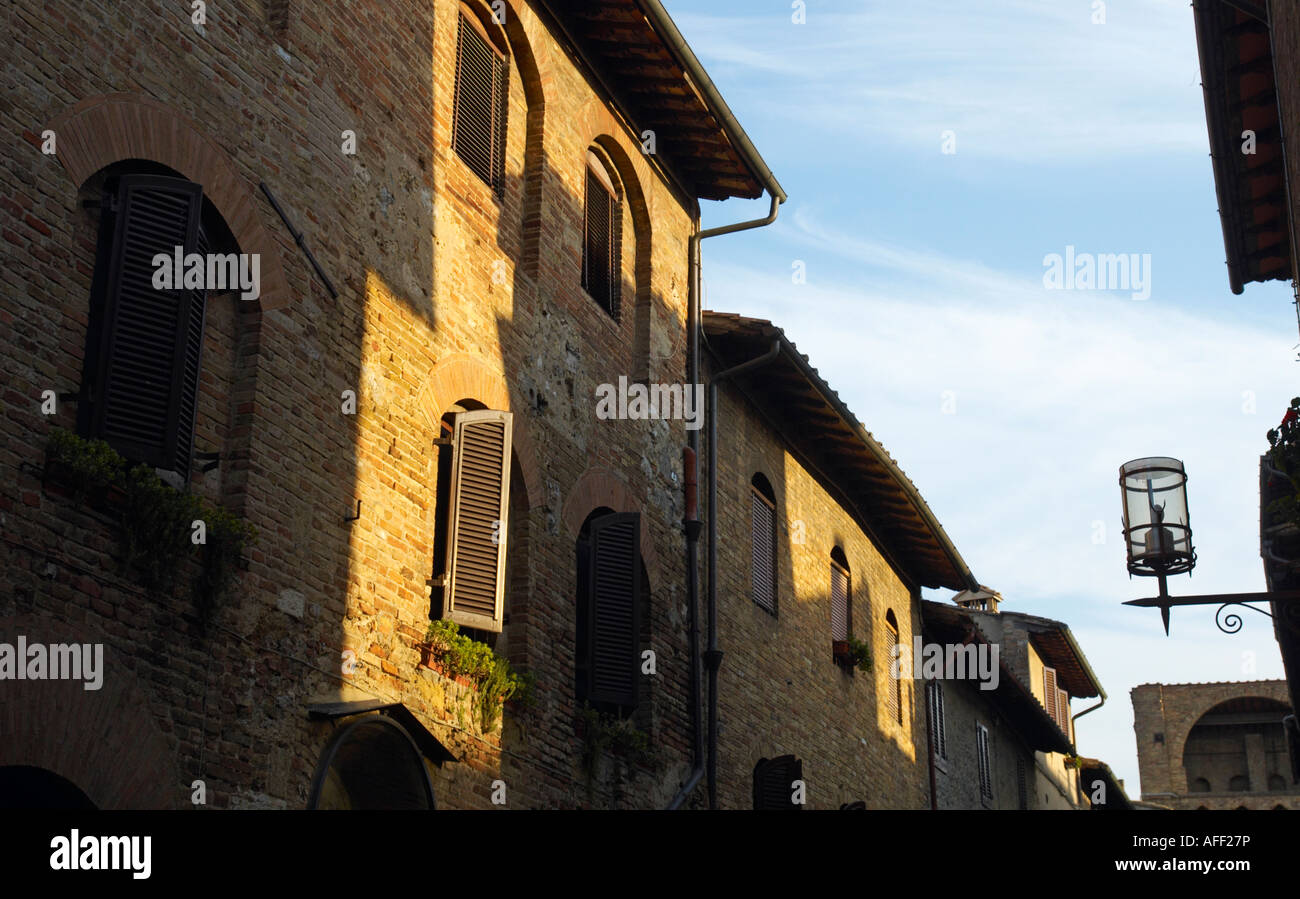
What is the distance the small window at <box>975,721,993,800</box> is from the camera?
23891mm

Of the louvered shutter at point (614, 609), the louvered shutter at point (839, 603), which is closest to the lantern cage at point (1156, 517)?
the louvered shutter at point (614, 609)

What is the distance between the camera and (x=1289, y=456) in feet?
31.4

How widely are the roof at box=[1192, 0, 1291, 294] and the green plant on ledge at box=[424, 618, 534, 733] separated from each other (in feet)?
21.8

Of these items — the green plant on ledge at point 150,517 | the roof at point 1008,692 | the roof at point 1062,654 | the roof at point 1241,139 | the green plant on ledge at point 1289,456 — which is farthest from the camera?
the roof at point 1062,654

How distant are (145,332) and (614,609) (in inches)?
200

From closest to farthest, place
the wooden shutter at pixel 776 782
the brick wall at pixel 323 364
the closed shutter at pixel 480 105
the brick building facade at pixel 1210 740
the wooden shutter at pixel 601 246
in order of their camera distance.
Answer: the brick wall at pixel 323 364 < the closed shutter at pixel 480 105 < the wooden shutter at pixel 601 246 < the wooden shutter at pixel 776 782 < the brick building facade at pixel 1210 740

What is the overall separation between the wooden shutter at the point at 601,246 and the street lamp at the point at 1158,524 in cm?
438

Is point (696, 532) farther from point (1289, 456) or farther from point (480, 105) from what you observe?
point (1289, 456)

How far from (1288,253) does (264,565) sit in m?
9.32

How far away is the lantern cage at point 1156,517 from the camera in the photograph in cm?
1130

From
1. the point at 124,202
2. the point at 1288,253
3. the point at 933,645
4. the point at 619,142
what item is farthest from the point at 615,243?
the point at 933,645

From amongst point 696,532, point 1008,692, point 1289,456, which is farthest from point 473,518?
point 1008,692

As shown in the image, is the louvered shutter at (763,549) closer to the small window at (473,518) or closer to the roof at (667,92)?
the roof at (667,92)
